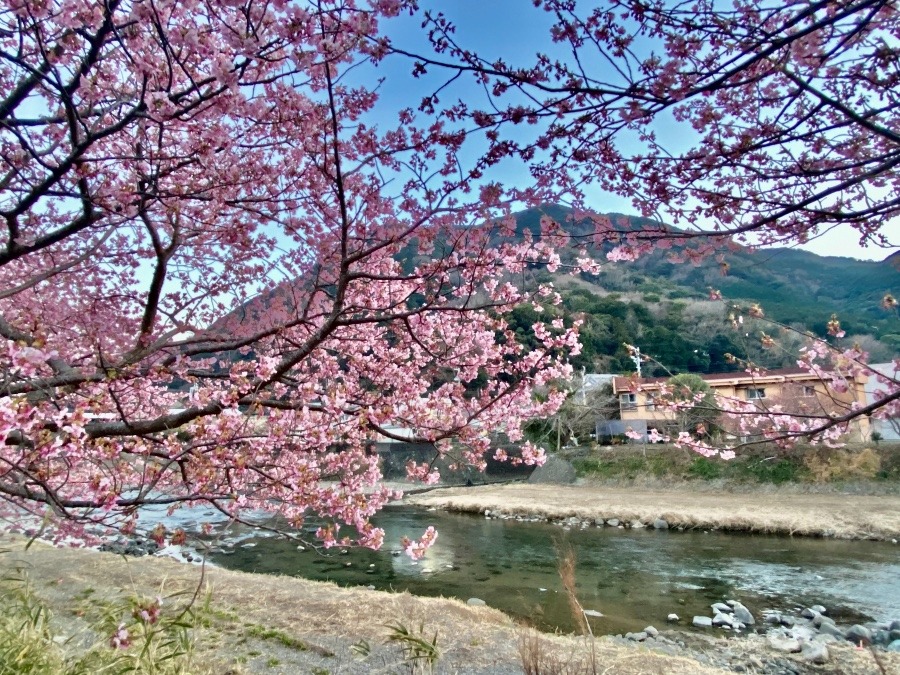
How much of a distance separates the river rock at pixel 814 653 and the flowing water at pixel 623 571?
7.14ft

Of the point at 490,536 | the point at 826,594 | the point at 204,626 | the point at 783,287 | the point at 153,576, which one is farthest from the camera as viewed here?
the point at 783,287

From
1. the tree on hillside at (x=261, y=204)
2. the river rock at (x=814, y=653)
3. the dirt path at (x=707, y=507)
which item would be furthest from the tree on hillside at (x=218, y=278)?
the dirt path at (x=707, y=507)

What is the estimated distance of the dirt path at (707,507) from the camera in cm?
1562

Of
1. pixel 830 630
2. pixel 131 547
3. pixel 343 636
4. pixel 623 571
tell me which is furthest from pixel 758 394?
pixel 131 547

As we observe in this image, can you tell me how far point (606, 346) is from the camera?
57.2 metres

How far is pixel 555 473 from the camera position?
2827cm

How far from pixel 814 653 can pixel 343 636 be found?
18.9ft

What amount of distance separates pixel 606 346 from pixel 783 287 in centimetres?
5466

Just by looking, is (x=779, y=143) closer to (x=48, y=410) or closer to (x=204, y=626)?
(x=48, y=410)

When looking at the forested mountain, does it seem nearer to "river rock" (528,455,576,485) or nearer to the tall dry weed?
"river rock" (528,455,576,485)

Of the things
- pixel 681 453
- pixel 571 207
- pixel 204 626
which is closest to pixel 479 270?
pixel 571 207

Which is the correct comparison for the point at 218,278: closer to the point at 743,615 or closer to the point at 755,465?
the point at 743,615

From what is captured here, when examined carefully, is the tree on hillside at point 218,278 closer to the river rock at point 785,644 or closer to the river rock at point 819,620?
the river rock at point 785,644

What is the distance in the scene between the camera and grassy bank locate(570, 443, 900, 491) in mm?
20469
